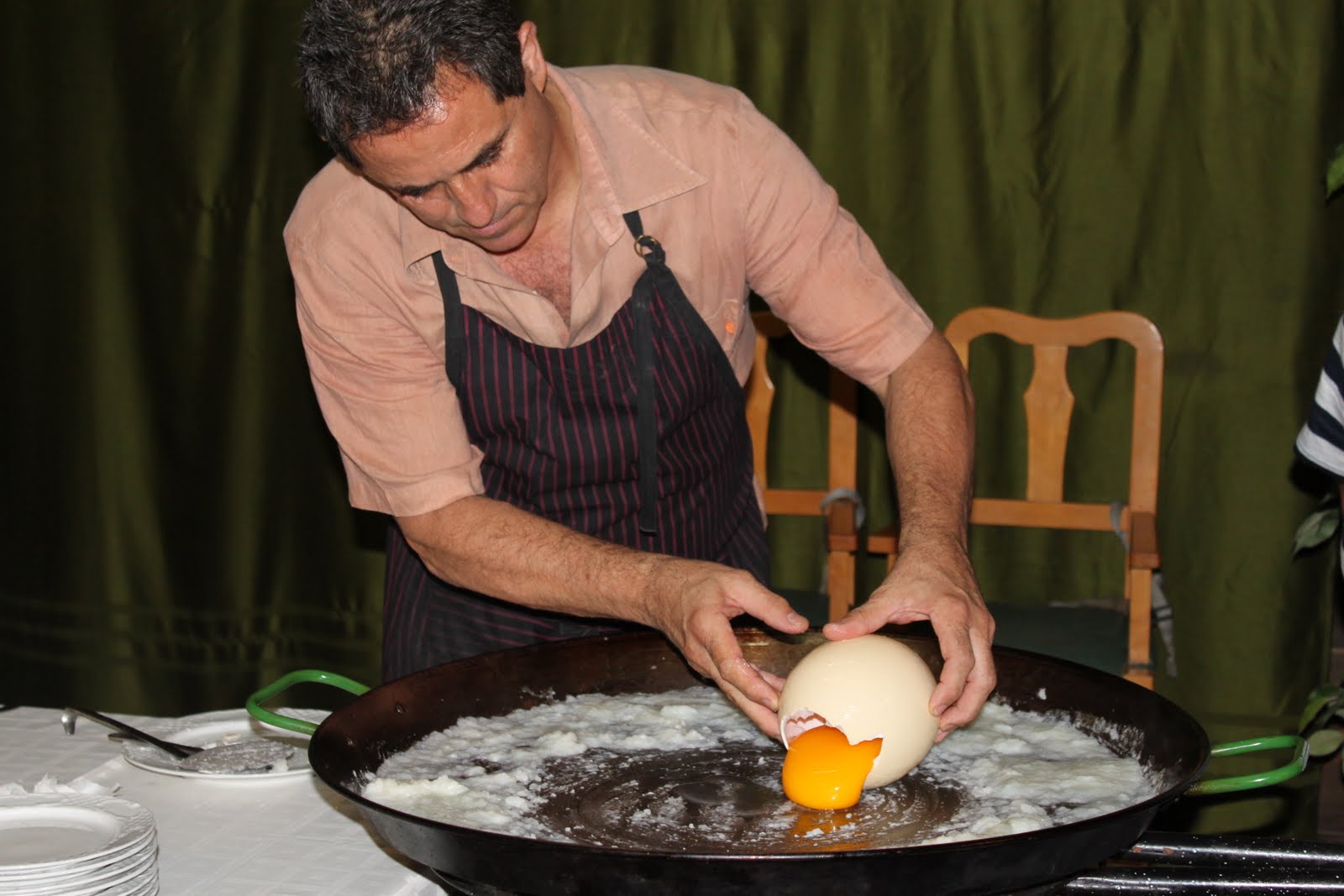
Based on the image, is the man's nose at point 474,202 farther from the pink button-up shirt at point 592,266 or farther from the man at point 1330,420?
the man at point 1330,420

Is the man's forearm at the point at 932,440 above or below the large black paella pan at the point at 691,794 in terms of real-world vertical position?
above

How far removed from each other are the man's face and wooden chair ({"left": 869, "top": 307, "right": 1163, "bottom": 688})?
149 centimetres

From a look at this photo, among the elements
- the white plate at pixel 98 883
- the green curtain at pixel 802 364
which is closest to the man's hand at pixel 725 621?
the white plate at pixel 98 883

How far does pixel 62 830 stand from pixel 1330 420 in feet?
5.95

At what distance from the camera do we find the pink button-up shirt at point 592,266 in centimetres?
176

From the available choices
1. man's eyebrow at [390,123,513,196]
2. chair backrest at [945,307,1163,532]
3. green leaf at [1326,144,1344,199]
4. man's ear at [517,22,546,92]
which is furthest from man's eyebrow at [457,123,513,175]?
green leaf at [1326,144,1344,199]

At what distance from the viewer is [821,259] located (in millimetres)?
1817

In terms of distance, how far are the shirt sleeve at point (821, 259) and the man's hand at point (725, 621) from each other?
482mm

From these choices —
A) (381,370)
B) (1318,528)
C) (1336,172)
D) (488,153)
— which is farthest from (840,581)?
(488,153)

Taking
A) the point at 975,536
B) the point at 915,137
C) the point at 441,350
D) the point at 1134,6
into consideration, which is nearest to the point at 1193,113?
the point at 1134,6

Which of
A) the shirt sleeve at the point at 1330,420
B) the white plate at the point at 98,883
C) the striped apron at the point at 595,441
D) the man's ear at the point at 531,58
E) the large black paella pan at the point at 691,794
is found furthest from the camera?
the shirt sleeve at the point at 1330,420

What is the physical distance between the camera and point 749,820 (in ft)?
4.33

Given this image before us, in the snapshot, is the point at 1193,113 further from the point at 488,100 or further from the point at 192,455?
the point at 192,455

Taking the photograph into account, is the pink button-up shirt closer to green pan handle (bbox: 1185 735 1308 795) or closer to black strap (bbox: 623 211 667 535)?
black strap (bbox: 623 211 667 535)
